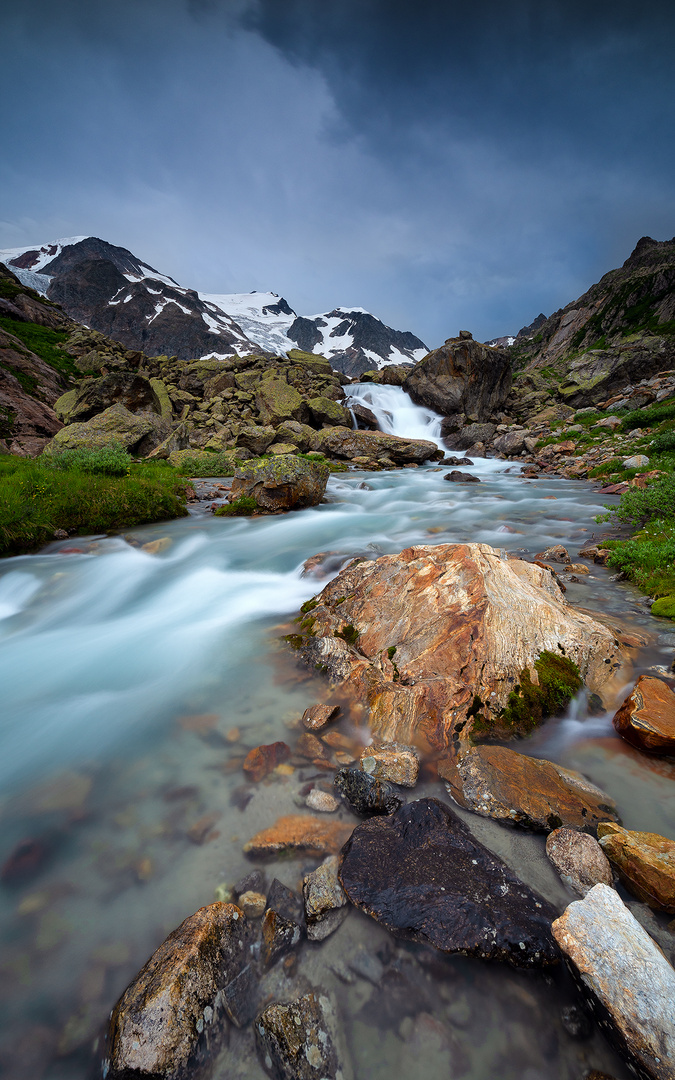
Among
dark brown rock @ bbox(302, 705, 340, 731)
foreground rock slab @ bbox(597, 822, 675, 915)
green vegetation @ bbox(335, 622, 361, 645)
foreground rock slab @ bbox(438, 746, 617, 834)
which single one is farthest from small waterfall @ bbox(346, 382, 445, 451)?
foreground rock slab @ bbox(597, 822, 675, 915)

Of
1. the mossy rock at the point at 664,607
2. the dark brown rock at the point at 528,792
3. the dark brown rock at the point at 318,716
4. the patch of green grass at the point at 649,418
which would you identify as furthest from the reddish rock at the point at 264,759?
the patch of green grass at the point at 649,418

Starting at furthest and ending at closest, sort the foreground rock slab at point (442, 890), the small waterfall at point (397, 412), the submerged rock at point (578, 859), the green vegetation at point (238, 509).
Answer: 1. the small waterfall at point (397, 412)
2. the green vegetation at point (238, 509)
3. the submerged rock at point (578, 859)
4. the foreground rock slab at point (442, 890)

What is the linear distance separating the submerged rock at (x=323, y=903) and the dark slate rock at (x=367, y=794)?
412 millimetres

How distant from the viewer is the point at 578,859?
6.68ft

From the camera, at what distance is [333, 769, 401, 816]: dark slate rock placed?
8.09ft

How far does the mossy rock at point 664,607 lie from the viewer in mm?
4387

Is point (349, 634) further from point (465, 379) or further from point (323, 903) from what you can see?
point (465, 379)

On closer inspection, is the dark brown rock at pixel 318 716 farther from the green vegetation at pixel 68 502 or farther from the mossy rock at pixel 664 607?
the green vegetation at pixel 68 502

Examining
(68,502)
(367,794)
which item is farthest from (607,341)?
(367,794)

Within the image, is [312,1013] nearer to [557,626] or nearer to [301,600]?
[557,626]

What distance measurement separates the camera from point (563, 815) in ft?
7.56

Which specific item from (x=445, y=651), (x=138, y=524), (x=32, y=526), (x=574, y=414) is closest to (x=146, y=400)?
(x=138, y=524)

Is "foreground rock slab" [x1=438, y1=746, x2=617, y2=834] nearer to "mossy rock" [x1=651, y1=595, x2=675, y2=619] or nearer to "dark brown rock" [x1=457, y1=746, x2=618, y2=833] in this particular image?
"dark brown rock" [x1=457, y1=746, x2=618, y2=833]

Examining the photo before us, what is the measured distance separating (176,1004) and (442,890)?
3.96ft
